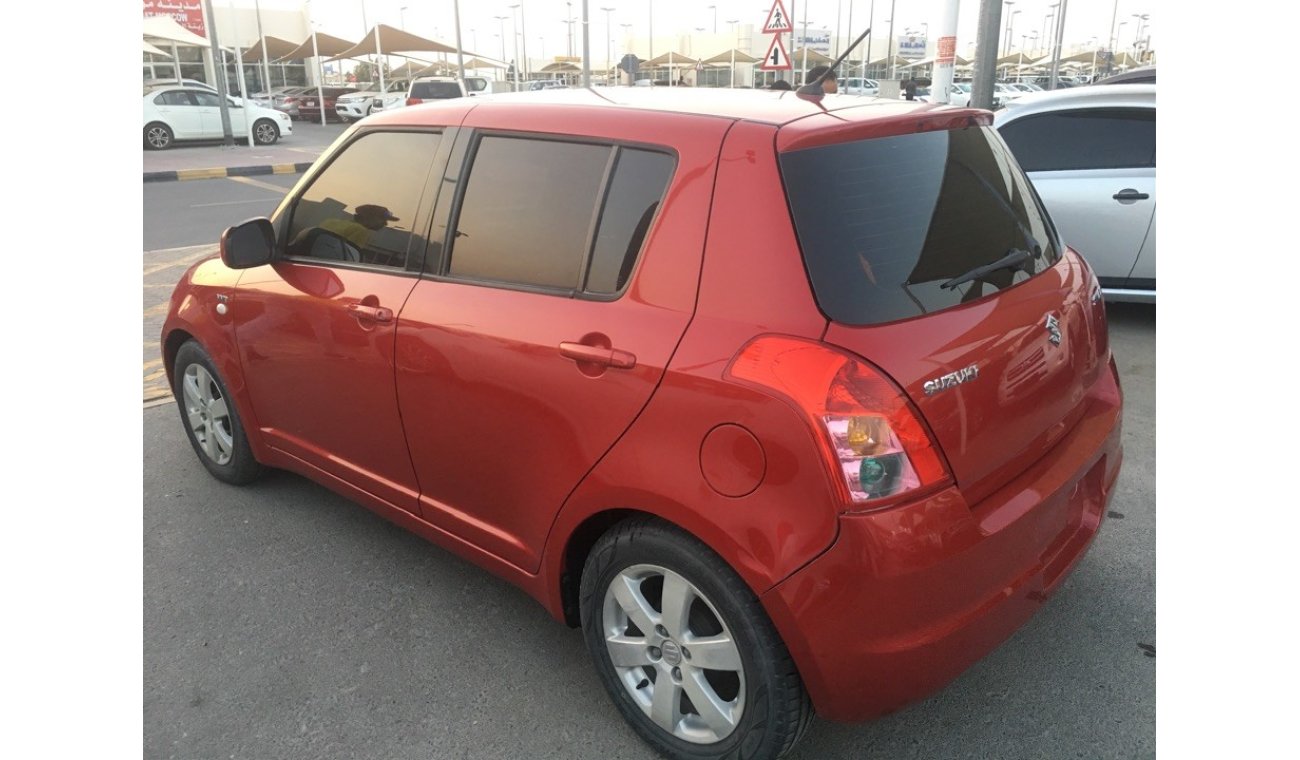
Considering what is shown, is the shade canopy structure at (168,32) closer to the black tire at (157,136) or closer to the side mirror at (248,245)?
the black tire at (157,136)

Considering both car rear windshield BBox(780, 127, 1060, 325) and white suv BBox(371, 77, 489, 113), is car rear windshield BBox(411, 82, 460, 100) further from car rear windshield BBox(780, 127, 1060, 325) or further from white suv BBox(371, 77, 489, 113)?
car rear windshield BBox(780, 127, 1060, 325)

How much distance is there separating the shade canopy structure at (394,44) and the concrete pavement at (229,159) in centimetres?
1145

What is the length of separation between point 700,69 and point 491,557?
67.6 metres

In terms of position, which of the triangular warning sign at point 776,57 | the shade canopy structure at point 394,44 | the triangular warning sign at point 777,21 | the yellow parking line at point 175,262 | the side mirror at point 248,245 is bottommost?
the yellow parking line at point 175,262

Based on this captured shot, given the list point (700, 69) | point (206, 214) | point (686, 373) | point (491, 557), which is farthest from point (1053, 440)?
point (700, 69)

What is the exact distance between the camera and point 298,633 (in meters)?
2.96

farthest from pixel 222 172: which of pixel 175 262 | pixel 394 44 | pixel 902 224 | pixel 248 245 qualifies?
pixel 394 44

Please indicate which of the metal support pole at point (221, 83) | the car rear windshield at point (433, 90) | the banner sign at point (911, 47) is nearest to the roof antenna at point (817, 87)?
the metal support pole at point (221, 83)

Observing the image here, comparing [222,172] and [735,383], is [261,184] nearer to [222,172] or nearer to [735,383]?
[222,172]

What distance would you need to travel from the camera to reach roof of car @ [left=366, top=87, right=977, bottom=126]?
2.32 metres

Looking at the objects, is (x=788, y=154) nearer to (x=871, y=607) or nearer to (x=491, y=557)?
(x=871, y=607)

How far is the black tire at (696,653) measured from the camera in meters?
2.06

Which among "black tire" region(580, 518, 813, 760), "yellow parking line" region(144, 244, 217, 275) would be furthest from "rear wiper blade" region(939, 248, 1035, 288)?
"yellow parking line" region(144, 244, 217, 275)

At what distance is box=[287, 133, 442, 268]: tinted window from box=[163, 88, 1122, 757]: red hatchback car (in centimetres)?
2
